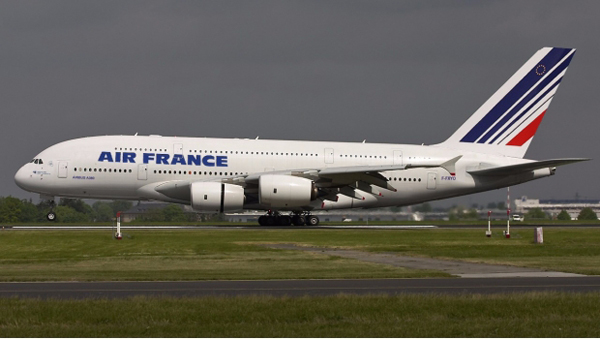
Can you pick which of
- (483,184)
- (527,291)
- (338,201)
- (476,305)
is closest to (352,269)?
(527,291)

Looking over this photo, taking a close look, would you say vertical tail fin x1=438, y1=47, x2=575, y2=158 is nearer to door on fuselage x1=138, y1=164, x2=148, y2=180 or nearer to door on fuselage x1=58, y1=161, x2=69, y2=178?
door on fuselage x1=138, y1=164, x2=148, y2=180

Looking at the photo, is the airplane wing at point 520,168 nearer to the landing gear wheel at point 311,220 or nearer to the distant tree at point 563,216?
the landing gear wheel at point 311,220

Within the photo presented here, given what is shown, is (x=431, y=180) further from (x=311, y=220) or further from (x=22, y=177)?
(x=22, y=177)

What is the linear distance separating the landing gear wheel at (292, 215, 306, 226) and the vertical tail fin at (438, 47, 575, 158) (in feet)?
33.4

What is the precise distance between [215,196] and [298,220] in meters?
6.09

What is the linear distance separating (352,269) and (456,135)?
27.5 m

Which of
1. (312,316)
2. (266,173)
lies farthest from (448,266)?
(266,173)

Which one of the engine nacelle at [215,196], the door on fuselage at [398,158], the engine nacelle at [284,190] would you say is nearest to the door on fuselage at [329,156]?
the engine nacelle at [284,190]

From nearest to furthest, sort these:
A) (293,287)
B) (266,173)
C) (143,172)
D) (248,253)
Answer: (293,287), (248,253), (143,172), (266,173)

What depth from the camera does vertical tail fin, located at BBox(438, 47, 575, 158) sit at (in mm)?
48375

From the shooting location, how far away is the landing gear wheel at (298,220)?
44562 mm

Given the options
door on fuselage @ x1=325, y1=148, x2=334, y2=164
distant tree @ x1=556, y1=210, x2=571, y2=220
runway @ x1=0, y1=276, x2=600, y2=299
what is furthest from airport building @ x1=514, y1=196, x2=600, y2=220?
runway @ x1=0, y1=276, x2=600, y2=299

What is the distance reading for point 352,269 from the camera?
22.5 m

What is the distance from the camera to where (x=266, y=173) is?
4306 centimetres
